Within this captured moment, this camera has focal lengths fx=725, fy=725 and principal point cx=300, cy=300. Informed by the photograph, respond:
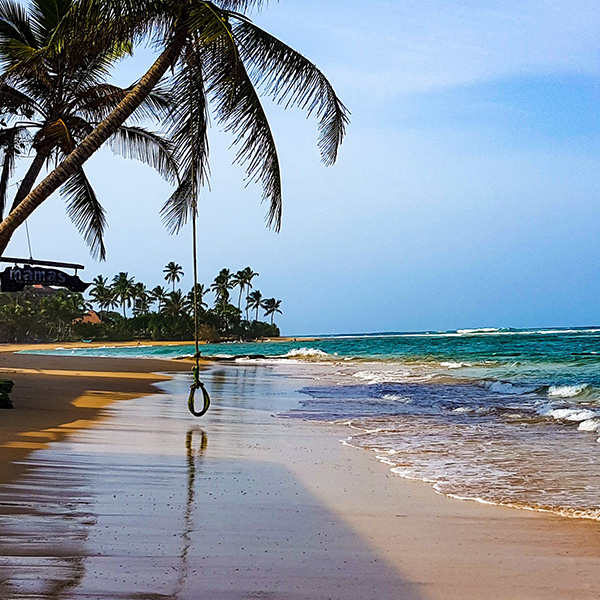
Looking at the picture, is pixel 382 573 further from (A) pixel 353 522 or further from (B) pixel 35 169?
(B) pixel 35 169

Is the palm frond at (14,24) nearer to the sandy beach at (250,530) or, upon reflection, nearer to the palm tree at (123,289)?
the sandy beach at (250,530)

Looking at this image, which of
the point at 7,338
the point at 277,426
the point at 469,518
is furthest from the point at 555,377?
the point at 7,338

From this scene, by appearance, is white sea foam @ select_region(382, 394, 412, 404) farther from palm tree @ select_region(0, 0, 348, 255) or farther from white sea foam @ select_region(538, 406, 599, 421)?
palm tree @ select_region(0, 0, 348, 255)

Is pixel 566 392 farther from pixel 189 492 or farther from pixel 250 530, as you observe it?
pixel 250 530

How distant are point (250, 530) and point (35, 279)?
9.83 m

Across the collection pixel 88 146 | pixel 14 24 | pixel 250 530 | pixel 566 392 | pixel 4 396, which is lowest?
pixel 566 392

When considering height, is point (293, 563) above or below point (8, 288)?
below

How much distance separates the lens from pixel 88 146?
9859 mm

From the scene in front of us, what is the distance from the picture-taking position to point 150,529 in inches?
195

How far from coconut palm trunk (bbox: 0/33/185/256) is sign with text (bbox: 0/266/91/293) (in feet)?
11.8

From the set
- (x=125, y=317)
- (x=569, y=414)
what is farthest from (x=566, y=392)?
(x=125, y=317)

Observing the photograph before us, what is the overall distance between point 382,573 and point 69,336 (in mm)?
96708

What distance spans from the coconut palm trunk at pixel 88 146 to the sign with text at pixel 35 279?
359 centimetres

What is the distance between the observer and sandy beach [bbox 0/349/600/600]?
396cm
